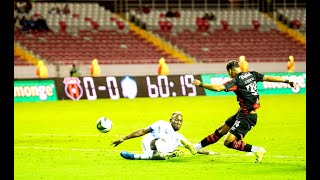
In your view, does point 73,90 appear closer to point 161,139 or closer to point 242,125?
point 161,139

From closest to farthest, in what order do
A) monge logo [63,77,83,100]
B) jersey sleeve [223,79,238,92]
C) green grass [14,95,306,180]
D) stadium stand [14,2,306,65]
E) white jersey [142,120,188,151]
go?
1. green grass [14,95,306,180]
2. jersey sleeve [223,79,238,92]
3. white jersey [142,120,188,151]
4. monge logo [63,77,83,100]
5. stadium stand [14,2,306,65]

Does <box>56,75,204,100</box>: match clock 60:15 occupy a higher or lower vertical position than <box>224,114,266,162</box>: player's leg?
lower

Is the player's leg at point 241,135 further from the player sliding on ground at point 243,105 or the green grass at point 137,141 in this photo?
the green grass at point 137,141

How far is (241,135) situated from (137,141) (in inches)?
239

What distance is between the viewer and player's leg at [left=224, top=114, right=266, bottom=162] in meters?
15.9

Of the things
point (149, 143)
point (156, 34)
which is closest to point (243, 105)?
point (149, 143)

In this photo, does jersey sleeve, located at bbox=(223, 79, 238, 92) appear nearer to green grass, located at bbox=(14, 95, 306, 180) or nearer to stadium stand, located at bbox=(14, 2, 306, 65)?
green grass, located at bbox=(14, 95, 306, 180)

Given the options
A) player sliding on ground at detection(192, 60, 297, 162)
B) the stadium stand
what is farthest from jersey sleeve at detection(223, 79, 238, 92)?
the stadium stand

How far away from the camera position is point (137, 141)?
71.3 ft

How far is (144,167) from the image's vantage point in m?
15.6

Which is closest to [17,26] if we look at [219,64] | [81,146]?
[219,64]

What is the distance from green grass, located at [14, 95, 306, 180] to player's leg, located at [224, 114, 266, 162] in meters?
0.31

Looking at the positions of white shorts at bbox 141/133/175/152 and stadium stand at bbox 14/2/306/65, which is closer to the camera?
white shorts at bbox 141/133/175/152

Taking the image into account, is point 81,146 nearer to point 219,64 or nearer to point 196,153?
point 196,153
